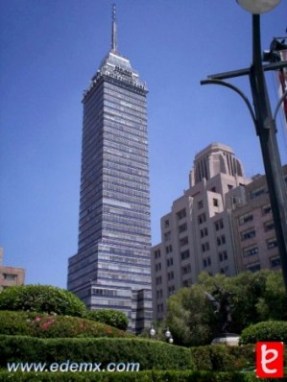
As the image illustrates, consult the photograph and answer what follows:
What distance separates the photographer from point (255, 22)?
21.2 ft

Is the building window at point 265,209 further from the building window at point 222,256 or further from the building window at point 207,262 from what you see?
the building window at point 207,262

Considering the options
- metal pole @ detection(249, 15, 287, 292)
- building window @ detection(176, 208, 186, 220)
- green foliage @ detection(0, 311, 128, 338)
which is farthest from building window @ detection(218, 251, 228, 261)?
metal pole @ detection(249, 15, 287, 292)

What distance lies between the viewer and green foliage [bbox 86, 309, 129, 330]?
2397 cm

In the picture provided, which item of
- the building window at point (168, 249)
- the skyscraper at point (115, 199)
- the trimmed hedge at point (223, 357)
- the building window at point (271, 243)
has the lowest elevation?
the trimmed hedge at point (223, 357)

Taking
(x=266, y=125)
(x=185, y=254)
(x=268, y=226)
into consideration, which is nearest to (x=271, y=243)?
(x=268, y=226)

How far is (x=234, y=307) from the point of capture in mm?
47406

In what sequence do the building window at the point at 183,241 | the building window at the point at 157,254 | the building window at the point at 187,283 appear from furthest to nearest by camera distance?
the building window at the point at 157,254 < the building window at the point at 183,241 < the building window at the point at 187,283

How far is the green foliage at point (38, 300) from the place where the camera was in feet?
67.3

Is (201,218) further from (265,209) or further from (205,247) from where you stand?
(265,209)

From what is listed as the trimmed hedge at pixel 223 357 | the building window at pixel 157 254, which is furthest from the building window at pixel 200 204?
the trimmed hedge at pixel 223 357

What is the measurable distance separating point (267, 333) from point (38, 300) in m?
14.6

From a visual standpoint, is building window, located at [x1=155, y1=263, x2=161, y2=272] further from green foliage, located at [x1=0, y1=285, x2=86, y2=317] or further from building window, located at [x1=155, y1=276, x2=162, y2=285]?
green foliage, located at [x1=0, y1=285, x2=86, y2=317]

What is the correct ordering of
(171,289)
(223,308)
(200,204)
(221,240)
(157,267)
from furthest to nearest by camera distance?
(157,267), (171,289), (200,204), (221,240), (223,308)

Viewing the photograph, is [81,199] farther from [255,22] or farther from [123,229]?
[255,22]
